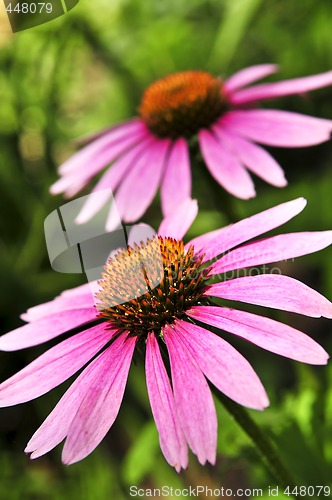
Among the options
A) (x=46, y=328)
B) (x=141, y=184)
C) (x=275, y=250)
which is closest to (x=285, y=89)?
(x=141, y=184)

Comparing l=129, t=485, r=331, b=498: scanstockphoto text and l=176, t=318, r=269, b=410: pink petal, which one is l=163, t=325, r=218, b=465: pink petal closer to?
l=176, t=318, r=269, b=410: pink petal

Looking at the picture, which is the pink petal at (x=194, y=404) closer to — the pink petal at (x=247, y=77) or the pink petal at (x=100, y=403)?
the pink petal at (x=100, y=403)

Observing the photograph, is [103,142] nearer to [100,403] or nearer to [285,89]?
[285,89]

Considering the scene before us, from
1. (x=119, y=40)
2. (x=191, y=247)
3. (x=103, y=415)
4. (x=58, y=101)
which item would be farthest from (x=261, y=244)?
(x=119, y=40)

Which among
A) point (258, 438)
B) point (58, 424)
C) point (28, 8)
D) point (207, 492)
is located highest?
point (28, 8)

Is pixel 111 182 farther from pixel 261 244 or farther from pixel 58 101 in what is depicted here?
pixel 58 101

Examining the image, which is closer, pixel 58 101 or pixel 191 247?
pixel 191 247
